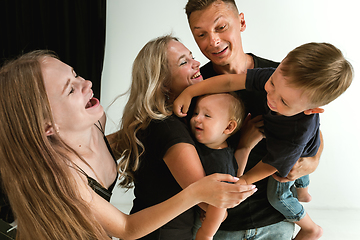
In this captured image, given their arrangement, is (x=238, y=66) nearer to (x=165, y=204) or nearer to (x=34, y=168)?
(x=165, y=204)

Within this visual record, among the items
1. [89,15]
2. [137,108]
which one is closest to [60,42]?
[89,15]

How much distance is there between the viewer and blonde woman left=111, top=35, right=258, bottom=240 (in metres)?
1.38

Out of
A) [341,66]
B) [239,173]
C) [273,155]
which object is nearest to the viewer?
[341,66]

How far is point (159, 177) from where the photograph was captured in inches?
58.3

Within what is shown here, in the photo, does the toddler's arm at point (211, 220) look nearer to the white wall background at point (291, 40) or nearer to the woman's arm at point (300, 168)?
the woman's arm at point (300, 168)

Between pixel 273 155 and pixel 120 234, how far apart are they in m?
0.75

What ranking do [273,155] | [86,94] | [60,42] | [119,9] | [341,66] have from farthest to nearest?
[119,9], [60,42], [273,155], [86,94], [341,66]

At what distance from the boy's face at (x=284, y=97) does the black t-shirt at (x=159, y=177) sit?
15.3 inches

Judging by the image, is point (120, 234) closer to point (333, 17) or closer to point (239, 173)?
point (239, 173)

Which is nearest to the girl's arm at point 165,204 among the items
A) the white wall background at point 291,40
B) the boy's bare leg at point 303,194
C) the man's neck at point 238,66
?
the man's neck at point 238,66

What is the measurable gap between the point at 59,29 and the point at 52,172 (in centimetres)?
217

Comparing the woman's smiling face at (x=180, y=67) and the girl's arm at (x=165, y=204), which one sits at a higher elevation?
the woman's smiling face at (x=180, y=67)

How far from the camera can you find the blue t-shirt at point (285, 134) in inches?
53.9

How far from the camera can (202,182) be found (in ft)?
4.09
